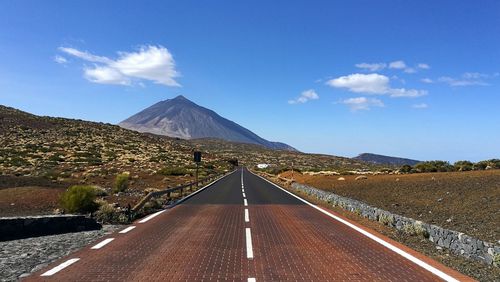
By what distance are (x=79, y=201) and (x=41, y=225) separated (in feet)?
19.0

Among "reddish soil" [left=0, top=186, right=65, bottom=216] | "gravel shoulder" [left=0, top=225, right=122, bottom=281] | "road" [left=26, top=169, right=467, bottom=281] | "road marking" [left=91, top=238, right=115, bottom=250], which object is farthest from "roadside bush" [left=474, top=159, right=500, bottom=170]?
"road marking" [left=91, top=238, right=115, bottom=250]

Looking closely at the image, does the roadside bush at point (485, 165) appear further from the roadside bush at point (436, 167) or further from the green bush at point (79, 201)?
the green bush at point (79, 201)

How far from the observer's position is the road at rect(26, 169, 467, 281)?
7.41 m

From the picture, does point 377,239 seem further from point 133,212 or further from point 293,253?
point 133,212

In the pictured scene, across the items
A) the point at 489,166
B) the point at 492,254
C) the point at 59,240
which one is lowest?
the point at 59,240

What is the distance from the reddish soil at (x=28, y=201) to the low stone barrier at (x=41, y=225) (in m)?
9.05

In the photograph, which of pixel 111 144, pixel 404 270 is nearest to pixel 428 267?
pixel 404 270

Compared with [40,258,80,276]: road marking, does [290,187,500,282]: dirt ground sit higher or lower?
higher

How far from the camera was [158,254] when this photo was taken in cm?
912

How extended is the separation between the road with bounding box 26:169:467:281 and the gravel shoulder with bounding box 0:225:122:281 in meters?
0.37

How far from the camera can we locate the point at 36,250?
9656 millimetres

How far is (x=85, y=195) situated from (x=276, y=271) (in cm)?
1276

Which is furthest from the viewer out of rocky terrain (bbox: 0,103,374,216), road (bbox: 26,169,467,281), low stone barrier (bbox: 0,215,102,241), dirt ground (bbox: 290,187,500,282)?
rocky terrain (bbox: 0,103,374,216)

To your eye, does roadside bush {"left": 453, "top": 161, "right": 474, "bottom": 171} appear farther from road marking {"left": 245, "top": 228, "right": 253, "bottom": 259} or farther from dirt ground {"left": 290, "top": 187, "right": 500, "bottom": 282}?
road marking {"left": 245, "top": 228, "right": 253, "bottom": 259}
